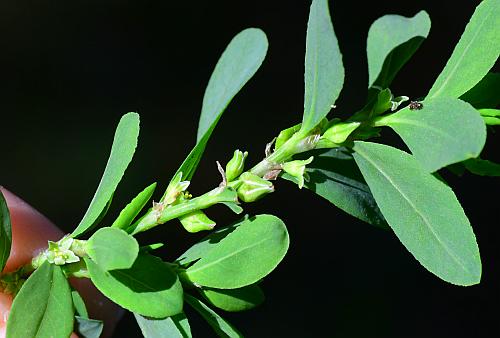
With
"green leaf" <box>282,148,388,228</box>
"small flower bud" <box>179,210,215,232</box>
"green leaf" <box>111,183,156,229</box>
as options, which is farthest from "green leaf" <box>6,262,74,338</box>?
"green leaf" <box>282,148,388,228</box>

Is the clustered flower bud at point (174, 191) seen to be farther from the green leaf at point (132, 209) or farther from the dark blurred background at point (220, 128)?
the dark blurred background at point (220, 128)

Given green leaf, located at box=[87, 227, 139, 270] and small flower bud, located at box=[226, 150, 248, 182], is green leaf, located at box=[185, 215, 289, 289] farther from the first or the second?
green leaf, located at box=[87, 227, 139, 270]

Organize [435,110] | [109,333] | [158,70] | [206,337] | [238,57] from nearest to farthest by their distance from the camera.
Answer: [435,110]
[238,57]
[109,333]
[206,337]
[158,70]

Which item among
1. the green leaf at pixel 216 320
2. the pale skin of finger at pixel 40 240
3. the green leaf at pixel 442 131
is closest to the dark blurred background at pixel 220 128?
the pale skin of finger at pixel 40 240

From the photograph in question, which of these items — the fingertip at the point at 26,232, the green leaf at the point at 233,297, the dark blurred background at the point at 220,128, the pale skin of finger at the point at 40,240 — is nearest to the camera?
the green leaf at the point at 233,297

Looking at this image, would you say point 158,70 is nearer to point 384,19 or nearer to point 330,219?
point 330,219

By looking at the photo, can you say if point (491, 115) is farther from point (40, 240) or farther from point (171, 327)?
point (40, 240)

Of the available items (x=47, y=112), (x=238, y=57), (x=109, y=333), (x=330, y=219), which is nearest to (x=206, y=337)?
(x=330, y=219)
